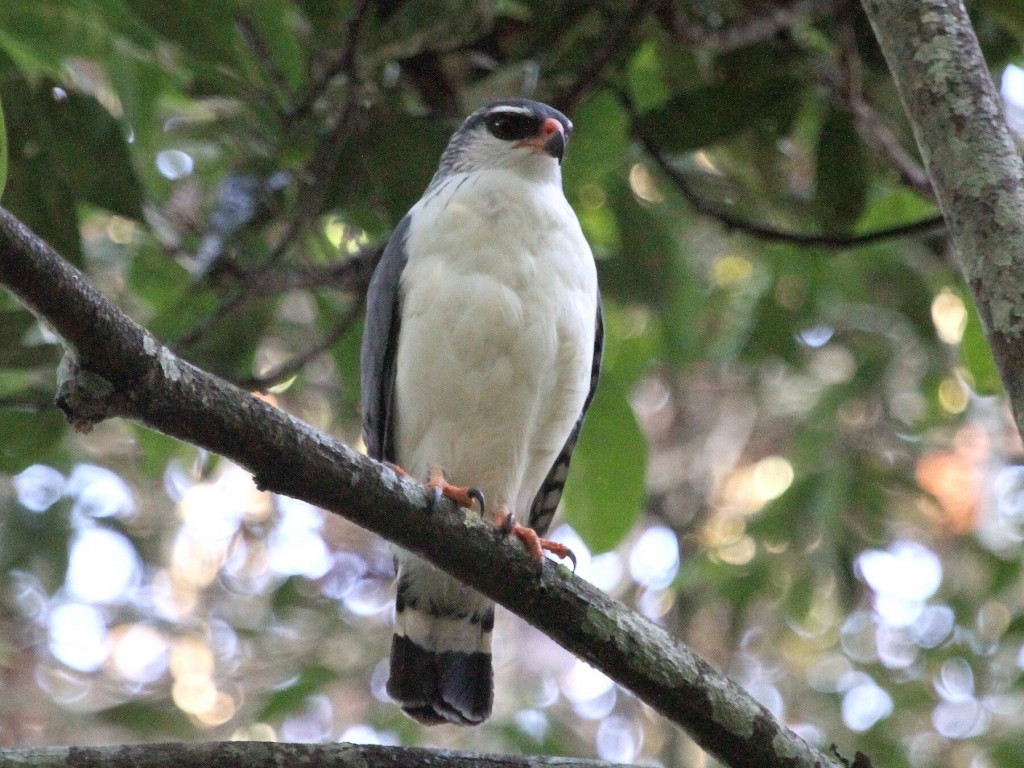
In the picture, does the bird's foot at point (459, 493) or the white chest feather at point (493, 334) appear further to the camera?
the white chest feather at point (493, 334)

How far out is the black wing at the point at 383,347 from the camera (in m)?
3.98

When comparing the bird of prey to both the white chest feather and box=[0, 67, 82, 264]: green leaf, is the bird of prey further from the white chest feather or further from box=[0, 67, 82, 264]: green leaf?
box=[0, 67, 82, 264]: green leaf

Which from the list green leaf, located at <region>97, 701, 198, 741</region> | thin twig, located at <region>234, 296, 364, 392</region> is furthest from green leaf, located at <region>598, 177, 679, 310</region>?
green leaf, located at <region>97, 701, 198, 741</region>

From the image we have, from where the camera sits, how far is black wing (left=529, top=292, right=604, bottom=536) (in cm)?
432

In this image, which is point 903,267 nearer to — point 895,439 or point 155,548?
point 895,439

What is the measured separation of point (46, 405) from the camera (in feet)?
13.4

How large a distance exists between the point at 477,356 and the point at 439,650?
1.03 m

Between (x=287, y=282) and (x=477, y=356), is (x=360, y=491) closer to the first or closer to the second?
(x=477, y=356)

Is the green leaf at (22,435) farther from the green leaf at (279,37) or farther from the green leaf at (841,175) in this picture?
the green leaf at (841,175)

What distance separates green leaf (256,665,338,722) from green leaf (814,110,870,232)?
3118 millimetres

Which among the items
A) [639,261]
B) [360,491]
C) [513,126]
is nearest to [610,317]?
[639,261]

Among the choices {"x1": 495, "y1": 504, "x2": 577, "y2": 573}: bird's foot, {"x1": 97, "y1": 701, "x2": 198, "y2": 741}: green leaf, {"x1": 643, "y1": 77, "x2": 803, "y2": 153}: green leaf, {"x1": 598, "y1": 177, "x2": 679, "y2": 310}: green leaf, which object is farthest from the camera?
{"x1": 97, "y1": 701, "x2": 198, "y2": 741}: green leaf

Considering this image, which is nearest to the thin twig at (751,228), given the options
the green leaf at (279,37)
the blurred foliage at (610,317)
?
the blurred foliage at (610,317)

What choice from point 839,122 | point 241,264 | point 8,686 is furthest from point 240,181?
point 8,686
